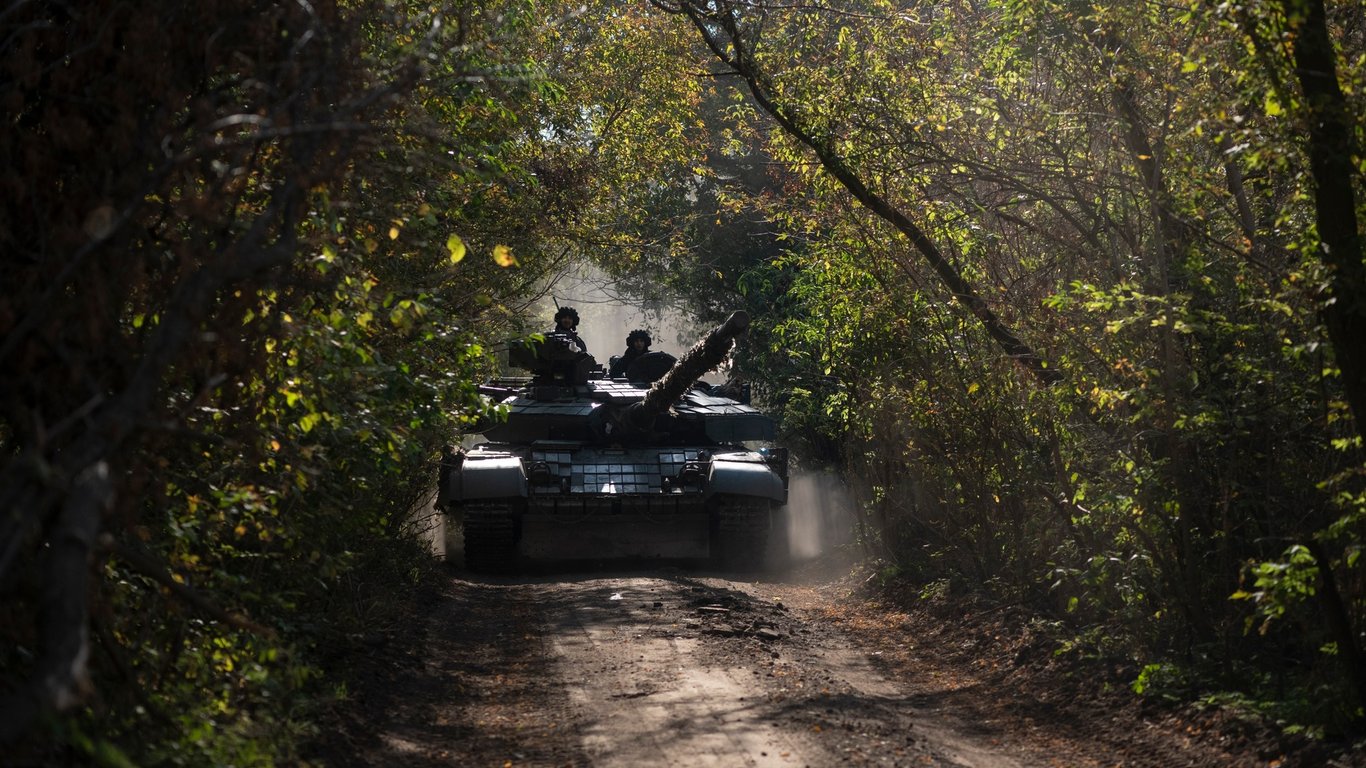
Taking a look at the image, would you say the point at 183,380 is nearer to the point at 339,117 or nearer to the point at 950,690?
the point at 339,117

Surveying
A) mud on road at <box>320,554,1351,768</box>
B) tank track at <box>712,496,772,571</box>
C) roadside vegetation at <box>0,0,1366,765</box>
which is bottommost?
mud on road at <box>320,554,1351,768</box>

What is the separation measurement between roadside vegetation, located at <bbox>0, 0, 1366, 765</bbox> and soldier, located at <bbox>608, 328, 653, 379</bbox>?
3579mm

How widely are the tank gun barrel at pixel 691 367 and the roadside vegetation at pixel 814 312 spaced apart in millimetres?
878

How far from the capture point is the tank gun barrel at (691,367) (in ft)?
44.0

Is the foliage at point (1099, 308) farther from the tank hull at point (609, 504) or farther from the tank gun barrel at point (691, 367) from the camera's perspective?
the tank hull at point (609, 504)

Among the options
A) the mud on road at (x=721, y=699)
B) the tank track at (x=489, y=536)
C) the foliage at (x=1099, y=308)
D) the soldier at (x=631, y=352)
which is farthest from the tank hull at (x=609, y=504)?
the soldier at (x=631, y=352)

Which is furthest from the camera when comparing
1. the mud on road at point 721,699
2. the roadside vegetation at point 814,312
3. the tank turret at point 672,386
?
the tank turret at point 672,386

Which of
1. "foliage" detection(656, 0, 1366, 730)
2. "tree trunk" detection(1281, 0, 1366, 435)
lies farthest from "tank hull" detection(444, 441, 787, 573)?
"tree trunk" detection(1281, 0, 1366, 435)

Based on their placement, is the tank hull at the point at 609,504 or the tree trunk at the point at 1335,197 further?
the tank hull at the point at 609,504

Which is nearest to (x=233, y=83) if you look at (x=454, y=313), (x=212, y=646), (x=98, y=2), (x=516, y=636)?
(x=98, y=2)

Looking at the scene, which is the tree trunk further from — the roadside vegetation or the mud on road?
the mud on road

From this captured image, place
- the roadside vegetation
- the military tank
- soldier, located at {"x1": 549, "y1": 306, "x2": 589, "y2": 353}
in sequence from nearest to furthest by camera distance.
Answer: the roadside vegetation → the military tank → soldier, located at {"x1": 549, "y1": 306, "x2": 589, "y2": 353}

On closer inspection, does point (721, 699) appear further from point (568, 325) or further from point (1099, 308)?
point (568, 325)

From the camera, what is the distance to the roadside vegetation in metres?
4.70
